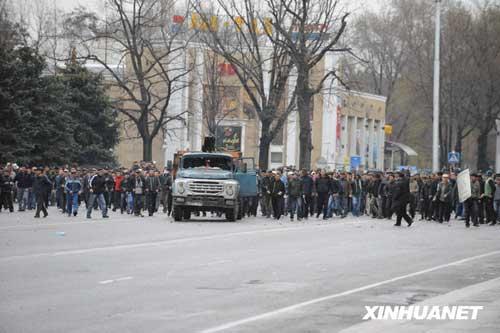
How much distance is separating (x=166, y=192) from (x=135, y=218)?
6070mm

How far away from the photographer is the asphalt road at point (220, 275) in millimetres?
12422

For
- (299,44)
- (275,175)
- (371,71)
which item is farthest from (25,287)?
(371,71)

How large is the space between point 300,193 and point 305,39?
661 inches

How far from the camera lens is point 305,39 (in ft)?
184

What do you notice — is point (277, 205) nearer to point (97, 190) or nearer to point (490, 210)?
point (97, 190)

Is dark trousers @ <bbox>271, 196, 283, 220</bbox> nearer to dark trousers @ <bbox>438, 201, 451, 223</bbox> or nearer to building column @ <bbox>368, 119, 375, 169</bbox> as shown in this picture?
dark trousers @ <bbox>438, 201, 451, 223</bbox>

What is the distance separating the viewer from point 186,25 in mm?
71125

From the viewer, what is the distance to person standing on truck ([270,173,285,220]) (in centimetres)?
4022

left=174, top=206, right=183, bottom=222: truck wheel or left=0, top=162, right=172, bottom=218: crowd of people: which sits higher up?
left=0, top=162, right=172, bottom=218: crowd of people

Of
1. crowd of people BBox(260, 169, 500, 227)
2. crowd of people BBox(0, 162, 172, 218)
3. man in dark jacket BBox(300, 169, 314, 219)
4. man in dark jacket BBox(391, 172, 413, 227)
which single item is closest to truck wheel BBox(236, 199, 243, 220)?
crowd of people BBox(260, 169, 500, 227)

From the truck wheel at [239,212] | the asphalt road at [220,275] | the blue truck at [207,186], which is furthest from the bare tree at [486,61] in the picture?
the asphalt road at [220,275]

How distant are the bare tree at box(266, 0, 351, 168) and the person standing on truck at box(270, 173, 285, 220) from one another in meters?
14.6

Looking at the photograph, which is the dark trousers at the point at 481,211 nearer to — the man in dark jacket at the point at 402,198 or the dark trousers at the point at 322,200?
the man in dark jacket at the point at 402,198

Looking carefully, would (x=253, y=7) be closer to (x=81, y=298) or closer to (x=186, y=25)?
(x=186, y=25)
